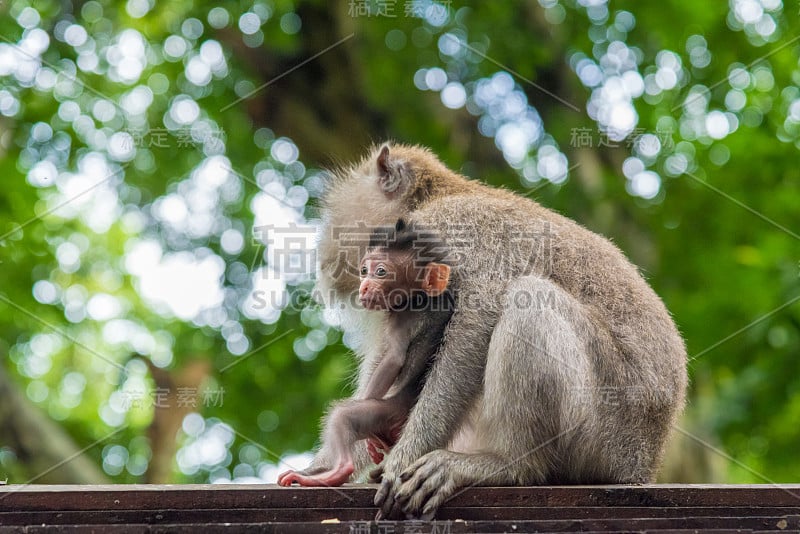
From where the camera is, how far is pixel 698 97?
43.7 feet

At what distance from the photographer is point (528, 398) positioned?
15.5ft

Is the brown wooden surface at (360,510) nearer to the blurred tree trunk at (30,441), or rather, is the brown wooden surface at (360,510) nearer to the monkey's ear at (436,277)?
the monkey's ear at (436,277)

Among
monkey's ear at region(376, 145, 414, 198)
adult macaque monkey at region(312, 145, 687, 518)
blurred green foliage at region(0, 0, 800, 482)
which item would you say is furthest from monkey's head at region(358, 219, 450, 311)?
blurred green foliage at region(0, 0, 800, 482)

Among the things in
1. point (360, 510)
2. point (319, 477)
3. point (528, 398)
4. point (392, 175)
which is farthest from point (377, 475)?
point (392, 175)

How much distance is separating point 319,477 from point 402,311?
117 cm

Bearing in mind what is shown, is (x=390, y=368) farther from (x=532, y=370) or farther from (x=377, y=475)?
(x=532, y=370)

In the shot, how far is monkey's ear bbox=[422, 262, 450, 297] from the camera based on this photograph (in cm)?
504

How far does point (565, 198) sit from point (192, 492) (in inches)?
325

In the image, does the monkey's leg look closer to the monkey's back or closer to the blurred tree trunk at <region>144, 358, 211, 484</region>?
the monkey's back

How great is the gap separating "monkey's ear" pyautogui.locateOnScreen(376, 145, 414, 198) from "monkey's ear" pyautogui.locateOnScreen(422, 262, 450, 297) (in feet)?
4.01

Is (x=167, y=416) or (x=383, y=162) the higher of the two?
(x=383, y=162)

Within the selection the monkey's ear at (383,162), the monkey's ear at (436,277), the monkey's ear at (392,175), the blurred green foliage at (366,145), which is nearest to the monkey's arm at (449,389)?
the monkey's ear at (436,277)

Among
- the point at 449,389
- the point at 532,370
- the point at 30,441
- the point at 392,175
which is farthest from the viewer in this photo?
the point at 30,441

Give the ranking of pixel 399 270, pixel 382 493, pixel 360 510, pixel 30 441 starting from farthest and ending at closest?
pixel 30 441 < pixel 399 270 < pixel 382 493 < pixel 360 510
